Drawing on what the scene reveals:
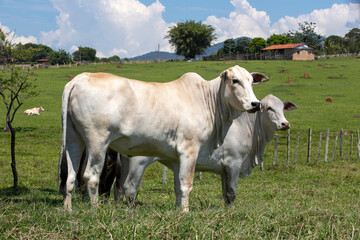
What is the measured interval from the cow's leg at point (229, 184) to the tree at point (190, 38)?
85325 mm

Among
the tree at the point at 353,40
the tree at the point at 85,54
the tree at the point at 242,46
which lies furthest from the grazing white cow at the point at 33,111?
the tree at the point at 85,54

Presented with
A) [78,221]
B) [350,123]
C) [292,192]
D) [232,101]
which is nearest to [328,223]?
[232,101]

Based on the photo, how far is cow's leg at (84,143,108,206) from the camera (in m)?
6.14

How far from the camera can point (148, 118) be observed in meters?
6.36

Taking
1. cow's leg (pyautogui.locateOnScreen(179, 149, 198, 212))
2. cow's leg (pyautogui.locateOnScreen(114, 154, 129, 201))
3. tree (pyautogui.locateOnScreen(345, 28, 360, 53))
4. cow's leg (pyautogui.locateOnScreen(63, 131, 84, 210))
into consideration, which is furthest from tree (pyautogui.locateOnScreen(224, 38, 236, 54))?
cow's leg (pyautogui.locateOnScreen(63, 131, 84, 210))

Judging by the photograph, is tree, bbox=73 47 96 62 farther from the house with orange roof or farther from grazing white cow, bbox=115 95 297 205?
grazing white cow, bbox=115 95 297 205

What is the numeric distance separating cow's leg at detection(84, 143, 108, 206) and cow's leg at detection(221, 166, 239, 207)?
10.2 feet

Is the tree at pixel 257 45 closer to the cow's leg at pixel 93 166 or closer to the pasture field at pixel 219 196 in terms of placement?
the pasture field at pixel 219 196

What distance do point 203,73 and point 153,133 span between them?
4807 cm

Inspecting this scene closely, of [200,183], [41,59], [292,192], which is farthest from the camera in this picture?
[41,59]

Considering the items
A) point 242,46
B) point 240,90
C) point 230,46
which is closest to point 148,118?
point 240,90

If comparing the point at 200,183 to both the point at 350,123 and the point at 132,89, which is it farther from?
the point at 350,123

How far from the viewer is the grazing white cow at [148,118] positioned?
6129 mm

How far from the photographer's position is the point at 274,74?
5484 centimetres
